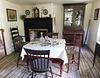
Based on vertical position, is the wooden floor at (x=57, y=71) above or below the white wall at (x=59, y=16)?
below

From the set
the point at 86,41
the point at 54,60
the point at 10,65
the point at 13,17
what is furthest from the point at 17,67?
the point at 86,41

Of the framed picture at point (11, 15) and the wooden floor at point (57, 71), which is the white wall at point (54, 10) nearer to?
the framed picture at point (11, 15)

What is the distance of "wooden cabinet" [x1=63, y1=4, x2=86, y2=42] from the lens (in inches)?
154

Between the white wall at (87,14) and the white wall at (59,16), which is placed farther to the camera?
the white wall at (59,16)

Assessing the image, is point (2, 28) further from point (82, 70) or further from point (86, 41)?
point (86, 41)

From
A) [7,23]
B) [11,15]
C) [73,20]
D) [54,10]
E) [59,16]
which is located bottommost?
[7,23]

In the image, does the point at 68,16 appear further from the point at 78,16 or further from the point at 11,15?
the point at 11,15

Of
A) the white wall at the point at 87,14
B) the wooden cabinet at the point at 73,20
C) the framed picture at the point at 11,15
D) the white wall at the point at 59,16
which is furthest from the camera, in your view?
the white wall at the point at 59,16

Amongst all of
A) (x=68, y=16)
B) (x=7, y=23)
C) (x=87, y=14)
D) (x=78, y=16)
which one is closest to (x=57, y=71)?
(x=7, y=23)

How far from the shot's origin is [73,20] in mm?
4098

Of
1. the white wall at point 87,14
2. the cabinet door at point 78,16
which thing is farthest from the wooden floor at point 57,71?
the white wall at point 87,14

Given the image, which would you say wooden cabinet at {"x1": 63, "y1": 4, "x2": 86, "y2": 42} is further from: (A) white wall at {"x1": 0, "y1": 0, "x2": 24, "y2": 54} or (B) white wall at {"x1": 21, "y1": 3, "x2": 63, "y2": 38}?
(A) white wall at {"x1": 0, "y1": 0, "x2": 24, "y2": 54}

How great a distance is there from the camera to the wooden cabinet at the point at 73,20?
391 cm

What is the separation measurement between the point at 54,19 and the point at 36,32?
1284 millimetres
